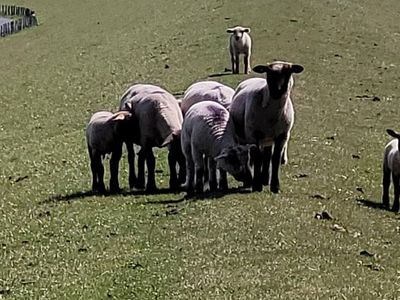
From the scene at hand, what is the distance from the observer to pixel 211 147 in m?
16.5

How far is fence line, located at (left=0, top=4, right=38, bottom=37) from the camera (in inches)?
2266

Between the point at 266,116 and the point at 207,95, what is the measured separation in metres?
2.29

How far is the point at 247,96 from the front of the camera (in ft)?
55.6

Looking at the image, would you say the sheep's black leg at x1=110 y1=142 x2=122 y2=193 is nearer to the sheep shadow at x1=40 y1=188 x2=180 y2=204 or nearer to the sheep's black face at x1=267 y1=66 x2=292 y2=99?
the sheep shadow at x1=40 y1=188 x2=180 y2=204

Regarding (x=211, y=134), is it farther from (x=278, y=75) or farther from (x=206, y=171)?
(x=278, y=75)

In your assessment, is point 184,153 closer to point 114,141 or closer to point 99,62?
point 114,141

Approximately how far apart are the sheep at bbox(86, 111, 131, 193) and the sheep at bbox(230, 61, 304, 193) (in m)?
2.09

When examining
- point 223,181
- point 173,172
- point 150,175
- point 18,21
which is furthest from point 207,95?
point 18,21

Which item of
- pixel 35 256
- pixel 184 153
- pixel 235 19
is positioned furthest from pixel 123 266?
pixel 235 19

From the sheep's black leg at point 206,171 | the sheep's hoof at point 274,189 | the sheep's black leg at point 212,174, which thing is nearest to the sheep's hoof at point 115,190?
the sheep's black leg at point 206,171

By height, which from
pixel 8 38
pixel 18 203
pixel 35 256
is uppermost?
pixel 35 256

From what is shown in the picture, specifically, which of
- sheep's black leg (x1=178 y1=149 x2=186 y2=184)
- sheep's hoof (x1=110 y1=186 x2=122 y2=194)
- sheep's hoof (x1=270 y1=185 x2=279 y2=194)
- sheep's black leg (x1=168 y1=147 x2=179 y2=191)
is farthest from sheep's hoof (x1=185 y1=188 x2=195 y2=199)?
sheep's hoof (x1=110 y1=186 x2=122 y2=194)

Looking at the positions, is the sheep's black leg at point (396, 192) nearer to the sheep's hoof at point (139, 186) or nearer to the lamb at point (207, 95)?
the lamb at point (207, 95)

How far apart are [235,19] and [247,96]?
2809 centimetres
